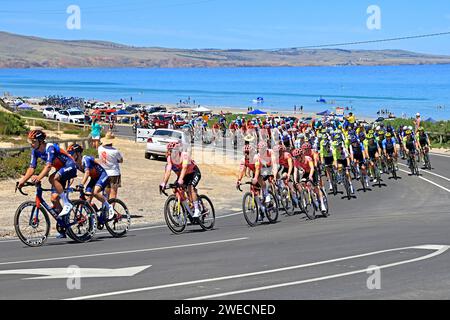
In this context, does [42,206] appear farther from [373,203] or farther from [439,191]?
[439,191]

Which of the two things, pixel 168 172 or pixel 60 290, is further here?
pixel 168 172

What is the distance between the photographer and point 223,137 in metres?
57.5

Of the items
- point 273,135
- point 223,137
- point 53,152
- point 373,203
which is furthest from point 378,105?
point 53,152

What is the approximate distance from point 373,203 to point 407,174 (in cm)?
886

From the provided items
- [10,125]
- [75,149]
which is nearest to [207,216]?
[75,149]

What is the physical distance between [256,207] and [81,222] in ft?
15.2

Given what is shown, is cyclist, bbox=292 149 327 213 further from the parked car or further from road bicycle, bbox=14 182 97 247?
the parked car

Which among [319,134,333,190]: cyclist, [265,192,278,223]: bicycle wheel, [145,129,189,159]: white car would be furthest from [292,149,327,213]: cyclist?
[145,129,189,159]: white car

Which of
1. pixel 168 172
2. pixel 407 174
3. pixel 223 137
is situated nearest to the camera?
pixel 168 172

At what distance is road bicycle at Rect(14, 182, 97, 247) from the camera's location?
13914mm

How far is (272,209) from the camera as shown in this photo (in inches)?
721

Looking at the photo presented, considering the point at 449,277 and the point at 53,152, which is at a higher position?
the point at 53,152
